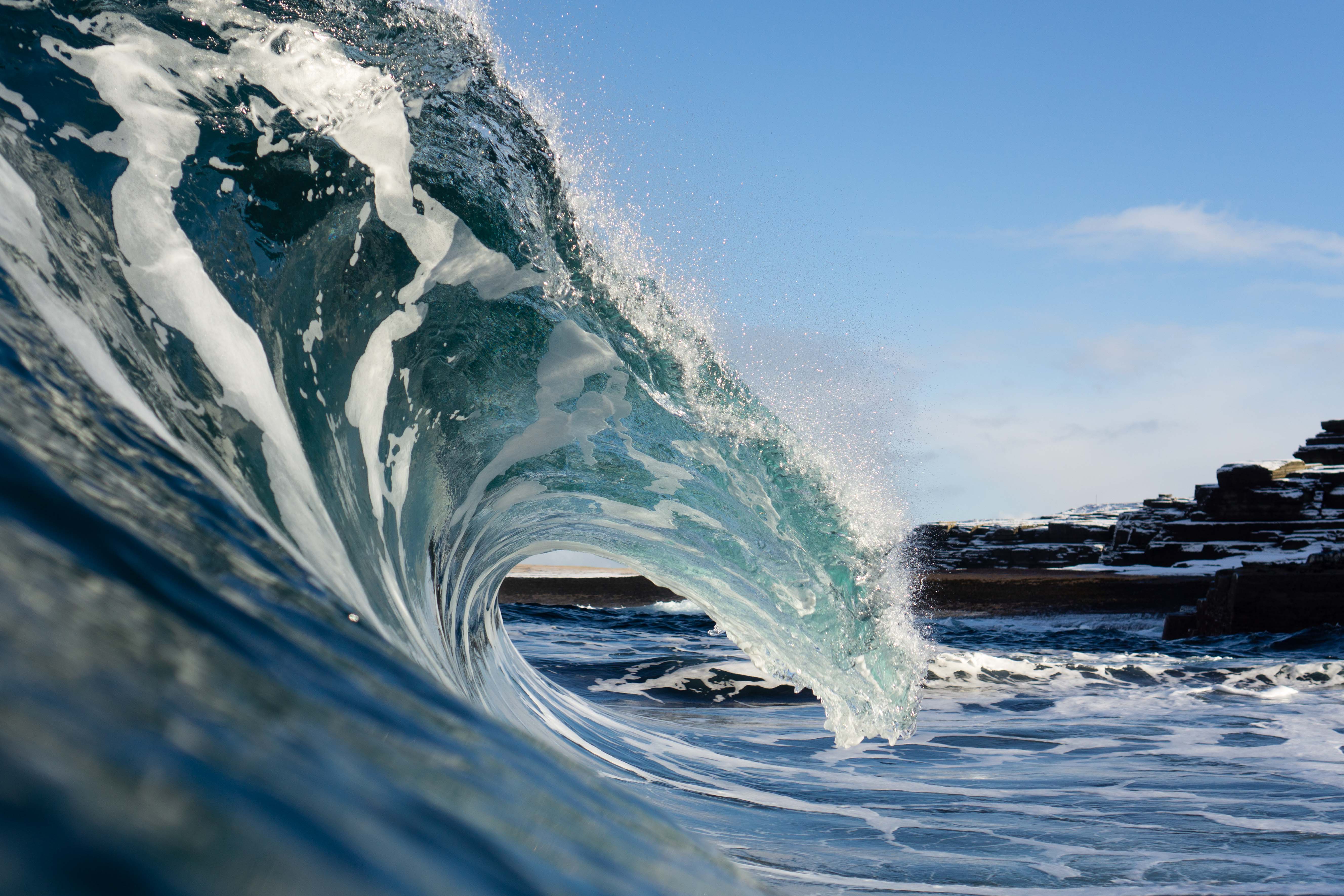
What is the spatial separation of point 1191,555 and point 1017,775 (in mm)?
18741

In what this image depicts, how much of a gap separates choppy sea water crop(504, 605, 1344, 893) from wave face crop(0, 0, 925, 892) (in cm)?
48

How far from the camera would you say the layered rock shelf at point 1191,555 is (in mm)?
12234

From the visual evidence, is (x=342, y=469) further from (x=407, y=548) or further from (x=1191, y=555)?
(x=1191, y=555)

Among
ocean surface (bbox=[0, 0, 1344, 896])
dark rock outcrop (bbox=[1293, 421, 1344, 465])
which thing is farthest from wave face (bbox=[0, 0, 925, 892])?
dark rock outcrop (bbox=[1293, 421, 1344, 465])

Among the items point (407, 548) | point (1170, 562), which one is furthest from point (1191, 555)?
point (407, 548)

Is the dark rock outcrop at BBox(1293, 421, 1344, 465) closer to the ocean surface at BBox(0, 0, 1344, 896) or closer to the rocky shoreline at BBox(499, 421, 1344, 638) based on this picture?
the rocky shoreline at BBox(499, 421, 1344, 638)

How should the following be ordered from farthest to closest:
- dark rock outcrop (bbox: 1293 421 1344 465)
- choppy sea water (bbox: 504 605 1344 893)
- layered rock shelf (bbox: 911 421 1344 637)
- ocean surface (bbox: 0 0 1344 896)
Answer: dark rock outcrop (bbox: 1293 421 1344 465) → layered rock shelf (bbox: 911 421 1344 637) → choppy sea water (bbox: 504 605 1344 893) → ocean surface (bbox: 0 0 1344 896)

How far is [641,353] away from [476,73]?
1.05 metres

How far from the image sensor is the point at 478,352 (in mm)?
2967

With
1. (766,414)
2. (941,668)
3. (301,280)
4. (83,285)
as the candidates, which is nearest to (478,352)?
(301,280)

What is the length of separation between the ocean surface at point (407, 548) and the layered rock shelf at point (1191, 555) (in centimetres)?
768

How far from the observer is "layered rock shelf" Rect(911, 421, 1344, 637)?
12.2 meters

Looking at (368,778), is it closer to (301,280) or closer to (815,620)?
(301,280)

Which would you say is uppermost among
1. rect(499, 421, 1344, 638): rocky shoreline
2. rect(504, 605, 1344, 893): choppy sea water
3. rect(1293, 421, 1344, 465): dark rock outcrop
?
rect(1293, 421, 1344, 465): dark rock outcrop
